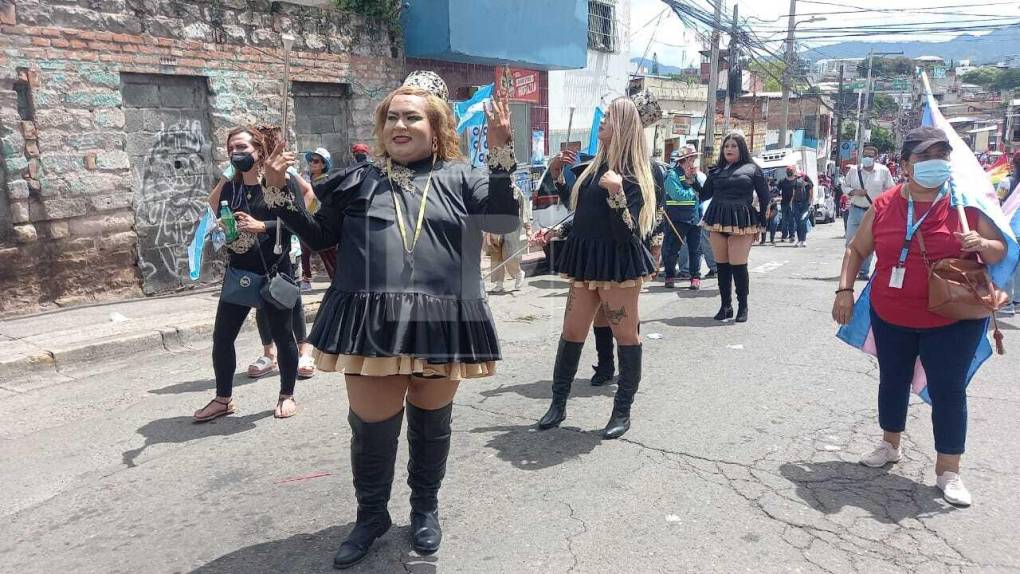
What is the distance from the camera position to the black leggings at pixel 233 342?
193 inches

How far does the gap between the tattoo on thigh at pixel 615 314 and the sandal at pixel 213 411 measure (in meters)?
2.55

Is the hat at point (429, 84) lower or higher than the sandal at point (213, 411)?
higher

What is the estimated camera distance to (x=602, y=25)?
2078 centimetres

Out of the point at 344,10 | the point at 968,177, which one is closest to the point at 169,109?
the point at 344,10

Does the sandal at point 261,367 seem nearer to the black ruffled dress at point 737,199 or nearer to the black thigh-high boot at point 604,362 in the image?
the black thigh-high boot at point 604,362

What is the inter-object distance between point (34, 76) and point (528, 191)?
25.2 feet

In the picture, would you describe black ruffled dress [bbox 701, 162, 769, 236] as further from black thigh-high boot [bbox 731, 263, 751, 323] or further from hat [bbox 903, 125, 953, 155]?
hat [bbox 903, 125, 953, 155]

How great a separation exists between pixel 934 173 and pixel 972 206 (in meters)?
0.23

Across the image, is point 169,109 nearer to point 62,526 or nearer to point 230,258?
point 230,258

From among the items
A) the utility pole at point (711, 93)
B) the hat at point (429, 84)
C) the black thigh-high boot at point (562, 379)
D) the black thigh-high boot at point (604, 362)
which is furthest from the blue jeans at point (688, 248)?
the utility pole at point (711, 93)

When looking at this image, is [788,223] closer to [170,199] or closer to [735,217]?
[735,217]

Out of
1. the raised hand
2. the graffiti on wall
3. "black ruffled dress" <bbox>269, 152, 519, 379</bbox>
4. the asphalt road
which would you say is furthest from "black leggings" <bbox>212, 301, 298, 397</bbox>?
the graffiti on wall

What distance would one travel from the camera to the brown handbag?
3490 millimetres

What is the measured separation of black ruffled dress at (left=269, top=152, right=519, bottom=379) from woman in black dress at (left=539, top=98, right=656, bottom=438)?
4.80 ft
